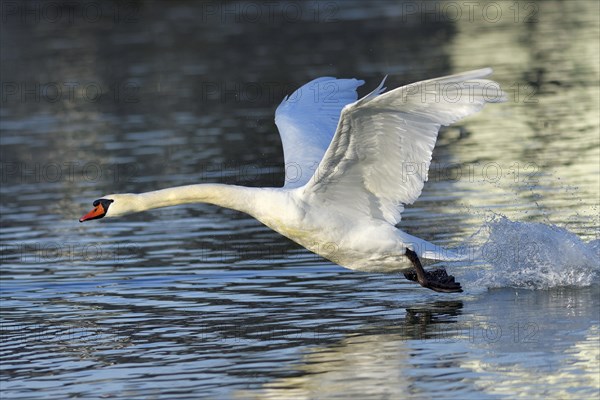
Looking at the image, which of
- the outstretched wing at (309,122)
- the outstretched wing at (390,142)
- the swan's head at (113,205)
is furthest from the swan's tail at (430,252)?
the swan's head at (113,205)

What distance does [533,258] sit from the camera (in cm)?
1259

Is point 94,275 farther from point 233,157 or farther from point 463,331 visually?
point 233,157

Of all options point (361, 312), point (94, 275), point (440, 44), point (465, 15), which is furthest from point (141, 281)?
point (465, 15)

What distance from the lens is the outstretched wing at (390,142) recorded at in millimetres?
10445

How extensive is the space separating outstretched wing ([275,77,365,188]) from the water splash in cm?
175

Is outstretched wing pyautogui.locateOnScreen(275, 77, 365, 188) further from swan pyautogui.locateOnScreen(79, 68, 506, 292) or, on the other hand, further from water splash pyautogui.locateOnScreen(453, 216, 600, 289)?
water splash pyautogui.locateOnScreen(453, 216, 600, 289)

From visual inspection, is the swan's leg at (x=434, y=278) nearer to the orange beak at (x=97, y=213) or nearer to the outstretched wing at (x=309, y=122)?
the outstretched wing at (x=309, y=122)

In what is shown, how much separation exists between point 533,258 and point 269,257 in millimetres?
3230

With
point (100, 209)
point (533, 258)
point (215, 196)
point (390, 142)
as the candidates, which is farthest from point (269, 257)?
point (390, 142)

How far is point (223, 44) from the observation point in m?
40.7

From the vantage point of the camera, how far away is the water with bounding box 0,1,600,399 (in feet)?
32.8

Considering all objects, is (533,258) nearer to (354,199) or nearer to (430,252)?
(430,252)

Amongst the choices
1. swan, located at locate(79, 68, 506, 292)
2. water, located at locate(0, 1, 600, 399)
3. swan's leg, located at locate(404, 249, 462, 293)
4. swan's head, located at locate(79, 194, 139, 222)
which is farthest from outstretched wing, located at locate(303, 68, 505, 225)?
swan's head, located at locate(79, 194, 139, 222)

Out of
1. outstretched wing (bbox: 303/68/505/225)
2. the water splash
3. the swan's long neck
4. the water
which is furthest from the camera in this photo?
the water splash
